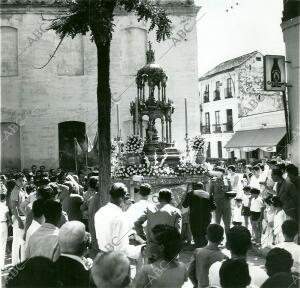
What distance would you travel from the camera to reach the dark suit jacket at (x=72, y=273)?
4094 mm

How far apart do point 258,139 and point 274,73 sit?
23120 millimetres

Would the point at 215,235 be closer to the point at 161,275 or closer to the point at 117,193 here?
the point at 161,275

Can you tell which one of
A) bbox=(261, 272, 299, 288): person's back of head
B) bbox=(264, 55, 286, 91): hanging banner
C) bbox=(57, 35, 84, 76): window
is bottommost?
bbox=(261, 272, 299, 288): person's back of head

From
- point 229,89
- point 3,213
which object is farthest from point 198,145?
point 229,89

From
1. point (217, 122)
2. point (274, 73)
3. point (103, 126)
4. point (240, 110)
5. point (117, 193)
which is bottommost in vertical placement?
point (117, 193)

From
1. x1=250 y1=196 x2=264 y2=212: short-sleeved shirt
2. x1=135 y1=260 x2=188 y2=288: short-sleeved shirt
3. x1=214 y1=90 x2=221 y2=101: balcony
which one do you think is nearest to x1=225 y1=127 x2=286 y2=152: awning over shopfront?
x1=214 y1=90 x2=221 y2=101: balcony

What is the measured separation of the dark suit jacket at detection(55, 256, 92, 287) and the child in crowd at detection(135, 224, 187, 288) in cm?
46

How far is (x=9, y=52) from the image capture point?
78.2 feet

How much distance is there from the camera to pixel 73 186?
411 inches

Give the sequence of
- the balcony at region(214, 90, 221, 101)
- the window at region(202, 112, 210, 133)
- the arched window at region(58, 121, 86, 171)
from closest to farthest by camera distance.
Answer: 1. the arched window at region(58, 121, 86, 171)
2. the balcony at region(214, 90, 221, 101)
3. the window at region(202, 112, 210, 133)

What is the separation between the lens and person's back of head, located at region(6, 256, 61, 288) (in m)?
3.36

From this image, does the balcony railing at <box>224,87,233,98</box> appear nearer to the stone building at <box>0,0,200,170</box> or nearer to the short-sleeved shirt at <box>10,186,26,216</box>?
the stone building at <box>0,0,200,170</box>

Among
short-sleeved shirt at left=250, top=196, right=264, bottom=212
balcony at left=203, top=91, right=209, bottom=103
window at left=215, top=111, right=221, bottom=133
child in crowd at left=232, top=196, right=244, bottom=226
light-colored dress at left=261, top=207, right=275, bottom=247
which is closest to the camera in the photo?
light-colored dress at left=261, top=207, right=275, bottom=247

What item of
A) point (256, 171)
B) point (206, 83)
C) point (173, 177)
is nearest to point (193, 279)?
point (256, 171)
